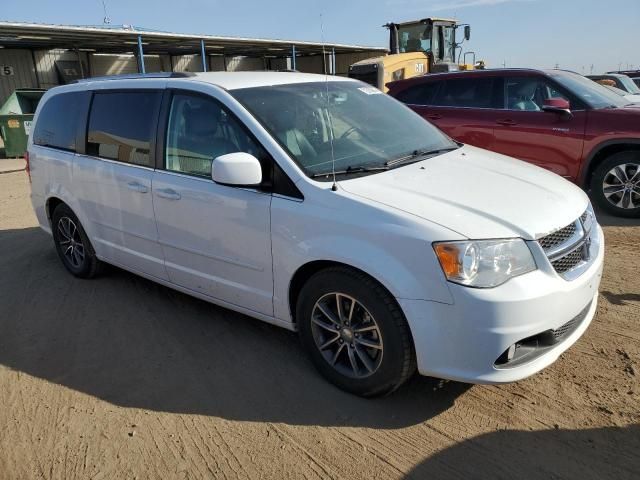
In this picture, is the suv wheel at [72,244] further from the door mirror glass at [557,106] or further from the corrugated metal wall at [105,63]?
the corrugated metal wall at [105,63]

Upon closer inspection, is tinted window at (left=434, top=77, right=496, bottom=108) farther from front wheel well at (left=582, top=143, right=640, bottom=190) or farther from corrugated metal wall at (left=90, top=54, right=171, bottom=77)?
corrugated metal wall at (left=90, top=54, right=171, bottom=77)

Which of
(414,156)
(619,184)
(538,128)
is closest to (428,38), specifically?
(538,128)

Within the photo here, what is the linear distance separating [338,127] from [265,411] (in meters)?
1.83

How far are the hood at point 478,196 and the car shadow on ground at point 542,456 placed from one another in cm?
100

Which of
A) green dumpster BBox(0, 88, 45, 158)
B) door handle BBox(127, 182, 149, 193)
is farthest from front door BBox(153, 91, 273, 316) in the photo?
green dumpster BBox(0, 88, 45, 158)

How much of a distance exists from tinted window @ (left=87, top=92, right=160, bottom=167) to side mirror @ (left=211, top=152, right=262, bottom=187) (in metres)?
1.06

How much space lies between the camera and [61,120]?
488cm

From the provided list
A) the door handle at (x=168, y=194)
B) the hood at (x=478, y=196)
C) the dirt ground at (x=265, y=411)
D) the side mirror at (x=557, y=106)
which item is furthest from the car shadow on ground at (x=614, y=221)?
the door handle at (x=168, y=194)

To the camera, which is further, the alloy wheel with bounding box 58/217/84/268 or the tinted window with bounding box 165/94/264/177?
the alloy wheel with bounding box 58/217/84/268

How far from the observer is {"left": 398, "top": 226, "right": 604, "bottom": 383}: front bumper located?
2.45 metres

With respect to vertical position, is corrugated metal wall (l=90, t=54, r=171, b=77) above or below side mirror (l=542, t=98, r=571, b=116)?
above

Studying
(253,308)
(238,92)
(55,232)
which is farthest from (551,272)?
(55,232)

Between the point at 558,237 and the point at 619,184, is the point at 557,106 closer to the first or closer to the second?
the point at 619,184

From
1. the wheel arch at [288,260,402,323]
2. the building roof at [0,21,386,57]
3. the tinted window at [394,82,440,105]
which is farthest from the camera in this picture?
the building roof at [0,21,386,57]
